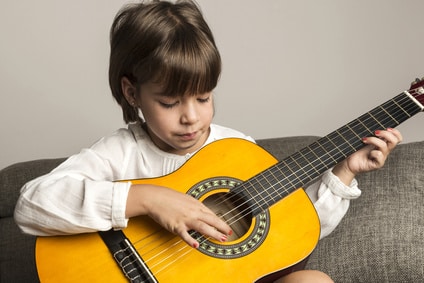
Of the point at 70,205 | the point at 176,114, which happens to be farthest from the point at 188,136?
the point at 70,205

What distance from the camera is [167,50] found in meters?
1.23

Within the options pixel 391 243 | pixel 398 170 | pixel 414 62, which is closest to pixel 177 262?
pixel 391 243

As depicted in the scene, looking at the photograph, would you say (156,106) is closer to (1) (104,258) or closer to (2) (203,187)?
(2) (203,187)

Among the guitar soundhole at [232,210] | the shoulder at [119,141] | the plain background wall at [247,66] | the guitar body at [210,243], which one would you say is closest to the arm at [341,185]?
the guitar body at [210,243]

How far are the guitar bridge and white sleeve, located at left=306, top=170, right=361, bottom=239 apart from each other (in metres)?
0.47

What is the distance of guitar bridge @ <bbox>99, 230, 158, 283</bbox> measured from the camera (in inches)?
43.1

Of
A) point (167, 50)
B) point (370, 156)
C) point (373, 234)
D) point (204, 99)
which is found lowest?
point (373, 234)

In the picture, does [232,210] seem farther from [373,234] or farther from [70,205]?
[373,234]

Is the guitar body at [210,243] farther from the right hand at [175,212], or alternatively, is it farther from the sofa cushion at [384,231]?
the sofa cushion at [384,231]

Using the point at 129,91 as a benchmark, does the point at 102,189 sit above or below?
below

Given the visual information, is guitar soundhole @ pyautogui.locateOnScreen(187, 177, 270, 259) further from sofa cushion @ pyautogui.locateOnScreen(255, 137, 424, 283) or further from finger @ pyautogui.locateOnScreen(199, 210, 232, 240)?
sofa cushion @ pyautogui.locateOnScreen(255, 137, 424, 283)

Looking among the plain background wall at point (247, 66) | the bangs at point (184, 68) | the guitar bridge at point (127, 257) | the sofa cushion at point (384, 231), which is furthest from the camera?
the plain background wall at point (247, 66)

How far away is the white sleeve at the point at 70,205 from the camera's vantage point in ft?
3.71

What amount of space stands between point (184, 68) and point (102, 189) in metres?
0.30
